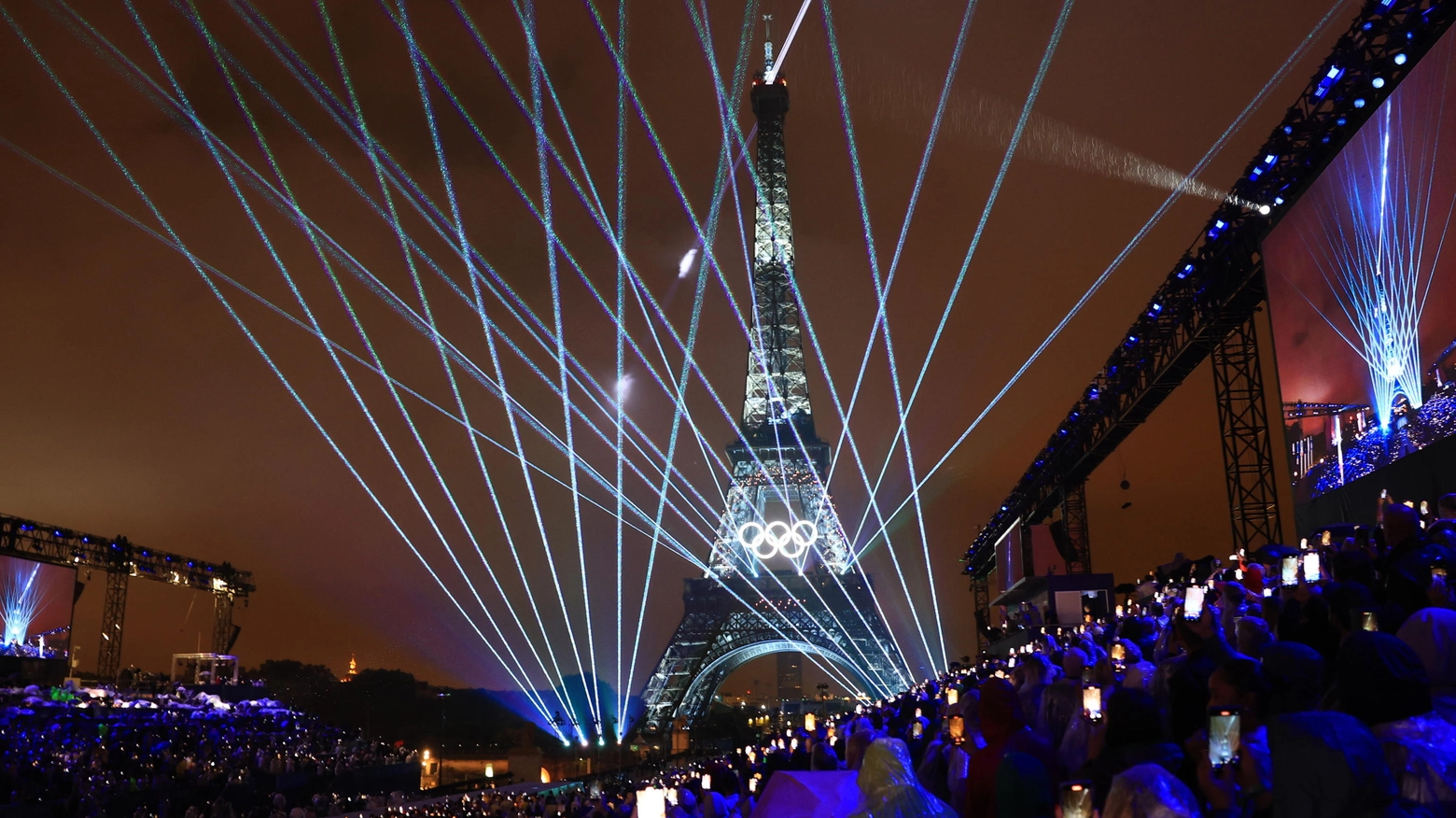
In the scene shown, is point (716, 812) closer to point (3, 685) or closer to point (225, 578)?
point (3, 685)

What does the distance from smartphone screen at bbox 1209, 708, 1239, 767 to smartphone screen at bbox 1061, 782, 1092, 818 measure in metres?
0.37

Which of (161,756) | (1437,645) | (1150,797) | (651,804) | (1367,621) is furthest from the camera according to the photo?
(161,756)

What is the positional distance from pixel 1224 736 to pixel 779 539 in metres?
55.7

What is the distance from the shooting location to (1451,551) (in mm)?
6078

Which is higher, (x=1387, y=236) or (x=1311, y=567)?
(x=1387, y=236)

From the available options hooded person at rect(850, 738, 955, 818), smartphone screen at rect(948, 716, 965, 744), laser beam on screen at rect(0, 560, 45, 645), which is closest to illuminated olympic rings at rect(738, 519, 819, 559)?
laser beam on screen at rect(0, 560, 45, 645)

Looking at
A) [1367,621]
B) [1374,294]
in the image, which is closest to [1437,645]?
[1367,621]

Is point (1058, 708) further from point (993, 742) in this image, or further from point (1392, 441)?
point (1392, 441)

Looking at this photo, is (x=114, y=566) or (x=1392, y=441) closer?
(x=1392, y=441)

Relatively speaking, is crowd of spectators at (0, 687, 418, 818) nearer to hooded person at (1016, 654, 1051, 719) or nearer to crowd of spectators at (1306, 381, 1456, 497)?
hooded person at (1016, 654, 1051, 719)

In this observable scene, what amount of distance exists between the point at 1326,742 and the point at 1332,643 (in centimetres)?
342

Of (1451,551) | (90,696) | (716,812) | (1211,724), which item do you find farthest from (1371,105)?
(90,696)

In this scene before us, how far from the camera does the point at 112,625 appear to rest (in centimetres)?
4662

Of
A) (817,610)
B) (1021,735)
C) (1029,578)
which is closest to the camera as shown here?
(1021,735)
